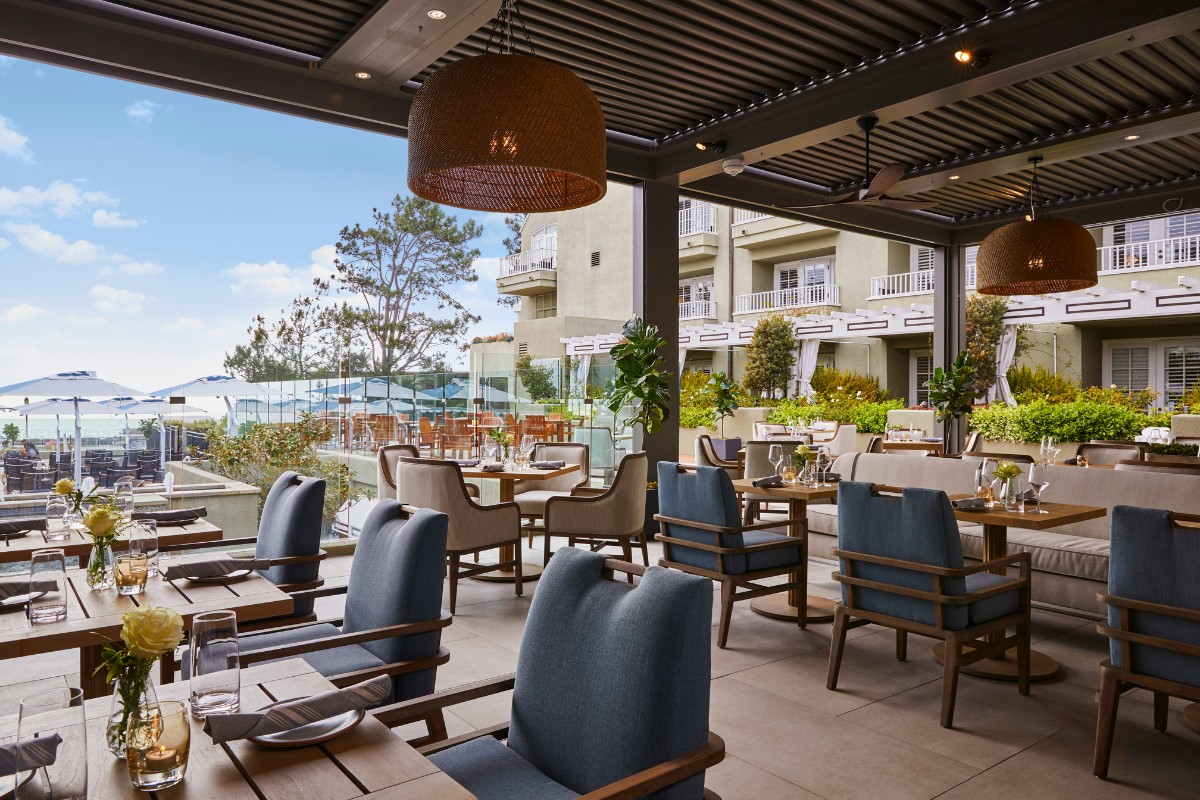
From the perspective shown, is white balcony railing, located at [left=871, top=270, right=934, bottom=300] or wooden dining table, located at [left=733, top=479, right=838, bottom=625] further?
white balcony railing, located at [left=871, top=270, right=934, bottom=300]

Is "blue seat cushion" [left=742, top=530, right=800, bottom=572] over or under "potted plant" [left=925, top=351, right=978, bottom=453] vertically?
under

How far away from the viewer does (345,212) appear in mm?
7289

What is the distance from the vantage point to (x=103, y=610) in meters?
2.28

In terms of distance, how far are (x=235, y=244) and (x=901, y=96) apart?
1041cm

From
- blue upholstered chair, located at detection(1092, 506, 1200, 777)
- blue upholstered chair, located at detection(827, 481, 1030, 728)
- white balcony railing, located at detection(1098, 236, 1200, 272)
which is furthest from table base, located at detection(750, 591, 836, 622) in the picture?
white balcony railing, located at detection(1098, 236, 1200, 272)

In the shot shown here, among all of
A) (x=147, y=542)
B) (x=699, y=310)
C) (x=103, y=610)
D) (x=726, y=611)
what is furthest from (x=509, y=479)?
(x=699, y=310)

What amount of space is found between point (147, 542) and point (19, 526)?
1.43m

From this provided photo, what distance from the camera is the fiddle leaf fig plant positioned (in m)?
7.02

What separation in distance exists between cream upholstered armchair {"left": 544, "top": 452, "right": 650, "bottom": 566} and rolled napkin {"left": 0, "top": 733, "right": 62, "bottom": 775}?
13.9 ft

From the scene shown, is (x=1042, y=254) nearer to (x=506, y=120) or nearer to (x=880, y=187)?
(x=880, y=187)

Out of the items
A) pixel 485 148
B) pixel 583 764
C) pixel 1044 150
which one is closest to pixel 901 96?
pixel 1044 150

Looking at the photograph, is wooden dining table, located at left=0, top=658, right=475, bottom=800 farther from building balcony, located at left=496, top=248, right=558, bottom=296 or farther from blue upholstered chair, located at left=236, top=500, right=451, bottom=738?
building balcony, located at left=496, top=248, right=558, bottom=296

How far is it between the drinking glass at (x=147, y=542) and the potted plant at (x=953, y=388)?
879cm

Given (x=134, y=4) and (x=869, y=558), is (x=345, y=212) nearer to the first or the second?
(x=134, y=4)
